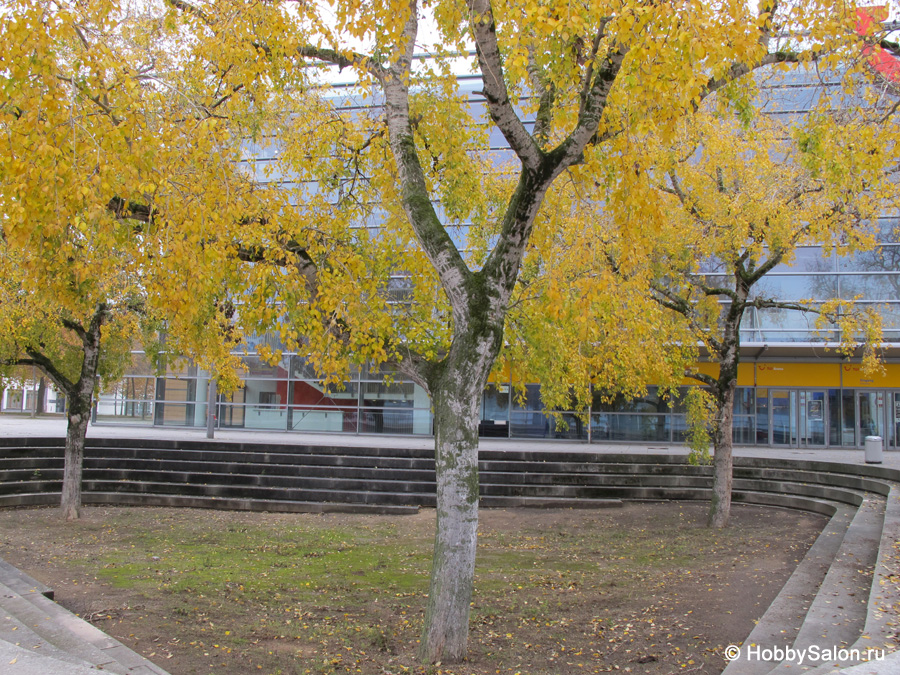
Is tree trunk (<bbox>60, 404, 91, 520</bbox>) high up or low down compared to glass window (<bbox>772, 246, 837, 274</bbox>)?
down

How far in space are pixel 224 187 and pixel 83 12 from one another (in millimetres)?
1844

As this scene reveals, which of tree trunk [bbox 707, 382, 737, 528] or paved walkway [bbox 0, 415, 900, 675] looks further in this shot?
paved walkway [bbox 0, 415, 900, 675]

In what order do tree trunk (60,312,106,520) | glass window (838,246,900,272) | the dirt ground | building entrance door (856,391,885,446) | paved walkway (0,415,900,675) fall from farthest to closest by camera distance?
building entrance door (856,391,885,446) < glass window (838,246,900,272) < paved walkway (0,415,900,675) < tree trunk (60,312,106,520) < the dirt ground

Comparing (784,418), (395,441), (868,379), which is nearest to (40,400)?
(395,441)

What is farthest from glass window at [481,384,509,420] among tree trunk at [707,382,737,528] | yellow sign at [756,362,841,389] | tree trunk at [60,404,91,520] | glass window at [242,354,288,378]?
tree trunk at [60,404,91,520]

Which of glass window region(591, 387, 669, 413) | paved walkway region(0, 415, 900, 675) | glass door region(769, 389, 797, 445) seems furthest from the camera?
glass window region(591, 387, 669, 413)

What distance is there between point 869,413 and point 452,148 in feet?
63.1

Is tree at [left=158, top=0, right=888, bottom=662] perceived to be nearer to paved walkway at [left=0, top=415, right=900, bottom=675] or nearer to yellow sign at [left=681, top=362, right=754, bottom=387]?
paved walkway at [left=0, top=415, right=900, bottom=675]

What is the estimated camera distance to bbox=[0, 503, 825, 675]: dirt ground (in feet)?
18.8

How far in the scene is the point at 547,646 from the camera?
5.94m

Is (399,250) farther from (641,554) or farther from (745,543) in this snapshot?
(745,543)

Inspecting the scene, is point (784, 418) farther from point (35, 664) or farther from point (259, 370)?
point (35, 664)

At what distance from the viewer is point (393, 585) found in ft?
27.0

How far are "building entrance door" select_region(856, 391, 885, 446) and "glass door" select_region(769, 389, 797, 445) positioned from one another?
1.85m
